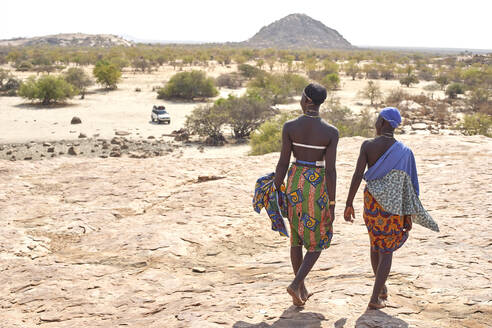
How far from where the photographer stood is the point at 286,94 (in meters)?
38.8

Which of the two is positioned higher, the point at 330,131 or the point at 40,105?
the point at 330,131

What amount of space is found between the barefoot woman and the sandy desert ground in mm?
22010

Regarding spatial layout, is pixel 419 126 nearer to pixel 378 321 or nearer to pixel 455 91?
pixel 455 91

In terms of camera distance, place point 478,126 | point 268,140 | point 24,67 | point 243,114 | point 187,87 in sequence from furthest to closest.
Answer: point 24,67, point 187,87, point 243,114, point 478,126, point 268,140

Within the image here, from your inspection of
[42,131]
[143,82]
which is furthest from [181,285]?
[143,82]

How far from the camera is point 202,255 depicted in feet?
17.5

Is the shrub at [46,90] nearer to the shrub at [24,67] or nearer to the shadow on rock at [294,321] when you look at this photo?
the shrub at [24,67]

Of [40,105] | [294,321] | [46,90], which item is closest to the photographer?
[294,321]

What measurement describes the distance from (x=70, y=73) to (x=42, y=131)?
18.5 metres

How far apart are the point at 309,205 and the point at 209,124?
21758 millimetres

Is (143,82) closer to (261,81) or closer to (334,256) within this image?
(261,81)

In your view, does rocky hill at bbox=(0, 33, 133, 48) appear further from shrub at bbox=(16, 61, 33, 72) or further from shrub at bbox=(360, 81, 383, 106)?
shrub at bbox=(360, 81, 383, 106)

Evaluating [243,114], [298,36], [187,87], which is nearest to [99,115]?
[187,87]

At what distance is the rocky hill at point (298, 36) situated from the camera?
178 meters
